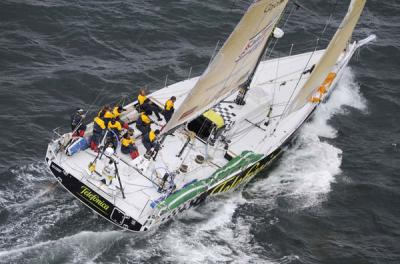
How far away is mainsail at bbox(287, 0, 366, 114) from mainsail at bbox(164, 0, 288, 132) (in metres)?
2.30

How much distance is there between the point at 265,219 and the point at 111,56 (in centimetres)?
1289

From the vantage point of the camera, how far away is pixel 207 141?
2792 cm

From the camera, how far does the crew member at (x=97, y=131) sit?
26031 millimetres

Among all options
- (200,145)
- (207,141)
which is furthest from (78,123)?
(207,141)

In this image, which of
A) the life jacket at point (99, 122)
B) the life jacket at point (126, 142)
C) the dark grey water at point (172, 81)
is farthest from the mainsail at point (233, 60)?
the dark grey water at point (172, 81)

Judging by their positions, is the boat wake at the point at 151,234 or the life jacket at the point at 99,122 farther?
the life jacket at the point at 99,122

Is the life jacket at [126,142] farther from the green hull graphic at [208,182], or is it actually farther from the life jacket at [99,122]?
the green hull graphic at [208,182]

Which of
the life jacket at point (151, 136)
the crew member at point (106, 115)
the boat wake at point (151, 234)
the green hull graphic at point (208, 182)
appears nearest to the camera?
the boat wake at point (151, 234)

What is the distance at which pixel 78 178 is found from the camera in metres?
24.8

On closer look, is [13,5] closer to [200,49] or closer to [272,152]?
[200,49]

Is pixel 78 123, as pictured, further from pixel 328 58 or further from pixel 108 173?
pixel 328 58

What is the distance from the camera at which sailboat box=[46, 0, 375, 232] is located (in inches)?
959

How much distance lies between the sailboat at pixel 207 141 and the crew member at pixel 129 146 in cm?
21

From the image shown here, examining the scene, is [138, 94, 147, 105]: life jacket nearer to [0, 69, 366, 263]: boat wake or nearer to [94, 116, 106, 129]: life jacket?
[94, 116, 106, 129]: life jacket
